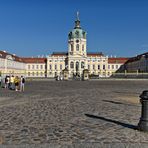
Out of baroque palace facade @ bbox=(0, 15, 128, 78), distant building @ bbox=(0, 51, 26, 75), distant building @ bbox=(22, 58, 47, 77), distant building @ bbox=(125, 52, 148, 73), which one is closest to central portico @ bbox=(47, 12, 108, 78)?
baroque palace facade @ bbox=(0, 15, 128, 78)

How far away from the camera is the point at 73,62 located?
130 meters

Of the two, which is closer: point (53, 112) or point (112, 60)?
point (53, 112)

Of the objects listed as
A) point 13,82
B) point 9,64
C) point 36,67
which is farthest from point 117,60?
point 13,82

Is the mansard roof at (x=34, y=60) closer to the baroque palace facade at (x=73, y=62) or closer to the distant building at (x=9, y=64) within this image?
the baroque palace facade at (x=73, y=62)

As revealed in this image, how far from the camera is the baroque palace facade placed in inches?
5118

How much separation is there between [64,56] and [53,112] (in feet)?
419

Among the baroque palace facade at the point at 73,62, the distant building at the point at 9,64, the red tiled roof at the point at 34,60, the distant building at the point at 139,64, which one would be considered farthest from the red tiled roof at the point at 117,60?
the distant building at the point at 9,64

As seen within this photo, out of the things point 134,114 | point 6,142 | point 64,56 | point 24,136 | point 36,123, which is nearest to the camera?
point 6,142

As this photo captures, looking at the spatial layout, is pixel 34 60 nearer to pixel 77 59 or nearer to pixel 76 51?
pixel 76 51

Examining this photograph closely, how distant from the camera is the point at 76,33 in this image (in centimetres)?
13012

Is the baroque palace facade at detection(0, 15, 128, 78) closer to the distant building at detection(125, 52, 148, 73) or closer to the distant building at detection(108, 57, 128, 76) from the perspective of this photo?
the distant building at detection(108, 57, 128, 76)

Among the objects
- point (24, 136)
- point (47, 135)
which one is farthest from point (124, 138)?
point (24, 136)

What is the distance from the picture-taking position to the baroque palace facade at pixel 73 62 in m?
130

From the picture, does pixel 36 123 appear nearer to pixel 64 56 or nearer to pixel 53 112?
pixel 53 112
